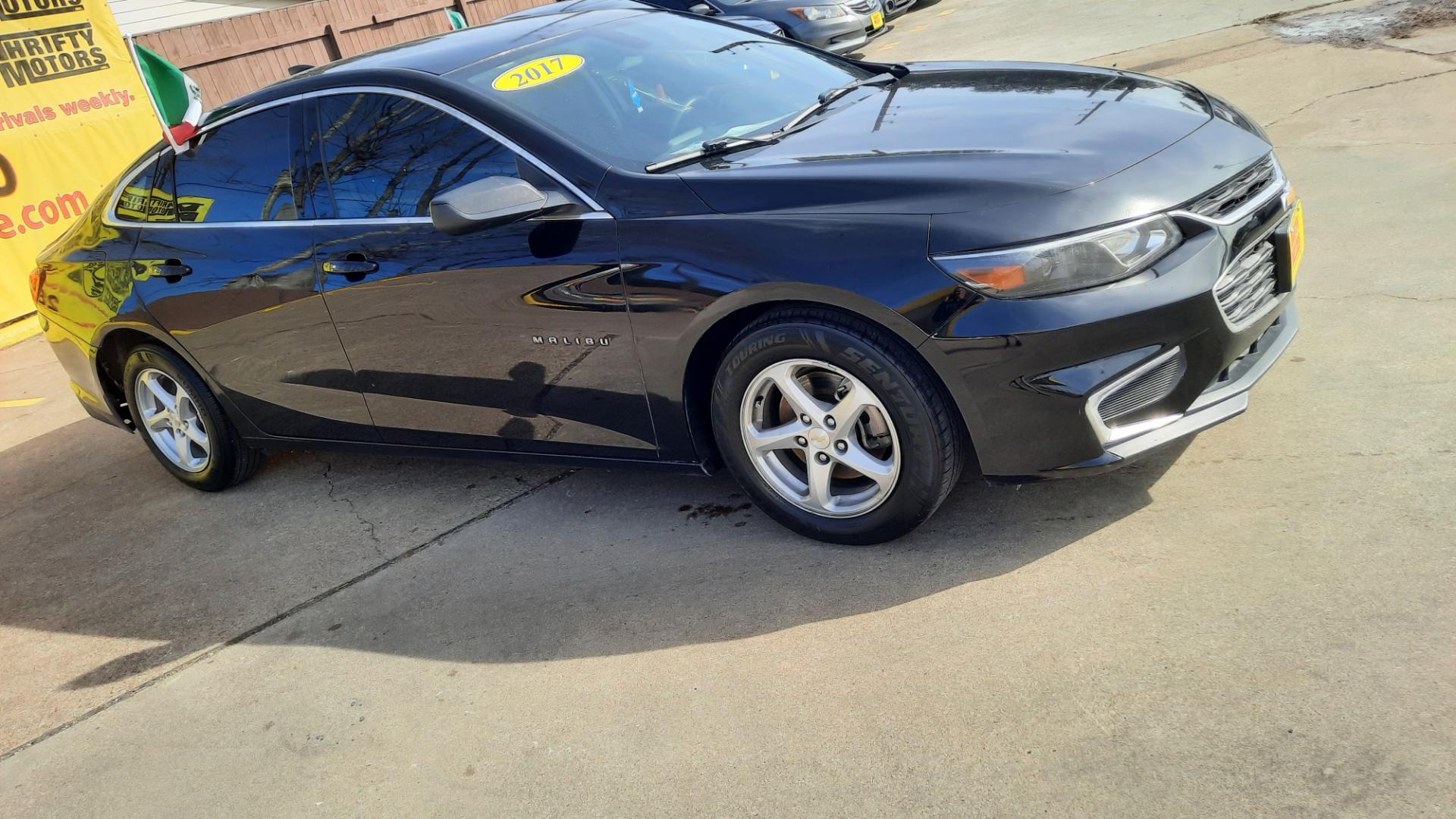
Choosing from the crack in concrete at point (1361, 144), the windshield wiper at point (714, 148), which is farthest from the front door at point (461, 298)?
the crack in concrete at point (1361, 144)

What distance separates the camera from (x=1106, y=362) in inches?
124

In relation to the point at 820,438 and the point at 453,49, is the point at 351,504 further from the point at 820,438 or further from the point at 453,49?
the point at 820,438

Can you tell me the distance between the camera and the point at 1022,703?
2.89 metres

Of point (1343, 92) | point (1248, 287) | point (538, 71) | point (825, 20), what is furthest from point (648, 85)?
point (825, 20)

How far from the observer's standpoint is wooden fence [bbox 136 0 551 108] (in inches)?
622

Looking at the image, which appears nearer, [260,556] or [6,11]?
[260,556]

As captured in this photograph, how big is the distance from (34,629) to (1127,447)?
400 centimetres

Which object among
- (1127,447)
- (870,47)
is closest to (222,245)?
(1127,447)

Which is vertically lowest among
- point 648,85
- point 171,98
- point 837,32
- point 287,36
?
point 837,32

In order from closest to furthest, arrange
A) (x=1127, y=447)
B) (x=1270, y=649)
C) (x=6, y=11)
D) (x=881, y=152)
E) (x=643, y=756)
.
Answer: (x=1270, y=649) < (x=643, y=756) < (x=1127, y=447) < (x=881, y=152) < (x=6, y=11)

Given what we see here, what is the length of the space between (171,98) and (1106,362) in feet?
13.1

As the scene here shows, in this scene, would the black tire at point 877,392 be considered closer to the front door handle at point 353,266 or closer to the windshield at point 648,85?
the windshield at point 648,85

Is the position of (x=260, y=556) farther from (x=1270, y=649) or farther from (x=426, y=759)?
(x=1270, y=649)

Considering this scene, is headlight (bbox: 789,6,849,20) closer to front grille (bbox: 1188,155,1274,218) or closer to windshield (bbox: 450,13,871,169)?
windshield (bbox: 450,13,871,169)
